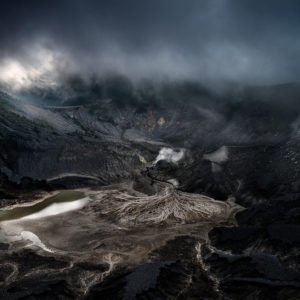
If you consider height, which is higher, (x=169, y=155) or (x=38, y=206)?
(x=169, y=155)

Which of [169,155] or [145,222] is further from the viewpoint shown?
[169,155]

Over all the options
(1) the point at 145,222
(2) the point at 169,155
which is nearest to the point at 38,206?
(1) the point at 145,222

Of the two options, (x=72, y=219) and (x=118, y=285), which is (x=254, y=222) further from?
(x=72, y=219)

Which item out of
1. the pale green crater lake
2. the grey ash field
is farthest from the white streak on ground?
the pale green crater lake

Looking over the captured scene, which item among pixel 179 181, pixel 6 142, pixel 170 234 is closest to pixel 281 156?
pixel 179 181

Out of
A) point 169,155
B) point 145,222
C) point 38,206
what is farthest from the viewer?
point 169,155

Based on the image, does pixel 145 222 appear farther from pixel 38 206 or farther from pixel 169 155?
pixel 169 155

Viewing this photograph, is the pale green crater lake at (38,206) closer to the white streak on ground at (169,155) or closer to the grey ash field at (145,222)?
the grey ash field at (145,222)

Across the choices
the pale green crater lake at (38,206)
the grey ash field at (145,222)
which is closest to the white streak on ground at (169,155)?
the grey ash field at (145,222)
